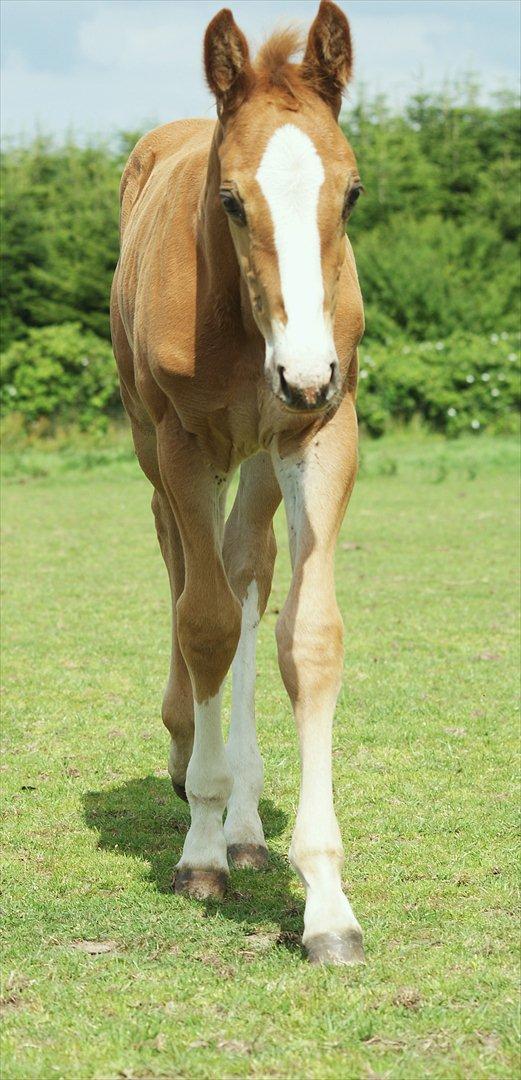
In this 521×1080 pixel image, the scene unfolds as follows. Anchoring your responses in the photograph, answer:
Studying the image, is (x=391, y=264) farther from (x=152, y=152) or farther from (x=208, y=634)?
(x=208, y=634)

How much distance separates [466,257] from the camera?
29000 mm

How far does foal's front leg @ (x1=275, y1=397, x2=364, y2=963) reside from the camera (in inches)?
137

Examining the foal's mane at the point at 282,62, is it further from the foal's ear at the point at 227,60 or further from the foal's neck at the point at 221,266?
the foal's neck at the point at 221,266

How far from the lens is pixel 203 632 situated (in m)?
4.30

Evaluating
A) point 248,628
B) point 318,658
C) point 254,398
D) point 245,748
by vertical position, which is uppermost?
point 254,398

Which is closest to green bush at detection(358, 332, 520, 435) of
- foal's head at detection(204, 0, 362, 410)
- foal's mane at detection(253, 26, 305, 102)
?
foal's mane at detection(253, 26, 305, 102)

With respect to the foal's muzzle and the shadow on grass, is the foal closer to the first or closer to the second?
the foal's muzzle

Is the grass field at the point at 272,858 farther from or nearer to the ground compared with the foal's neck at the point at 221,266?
nearer to the ground

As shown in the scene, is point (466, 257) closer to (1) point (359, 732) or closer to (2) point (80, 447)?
(2) point (80, 447)

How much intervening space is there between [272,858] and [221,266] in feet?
6.99

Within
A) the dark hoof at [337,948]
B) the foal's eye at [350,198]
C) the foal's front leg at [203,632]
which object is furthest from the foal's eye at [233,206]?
the dark hoof at [337,948]

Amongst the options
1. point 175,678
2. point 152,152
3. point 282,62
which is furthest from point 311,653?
point 152,152

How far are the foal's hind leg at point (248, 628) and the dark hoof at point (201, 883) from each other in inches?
14.1

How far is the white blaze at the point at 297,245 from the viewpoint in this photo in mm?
3154
